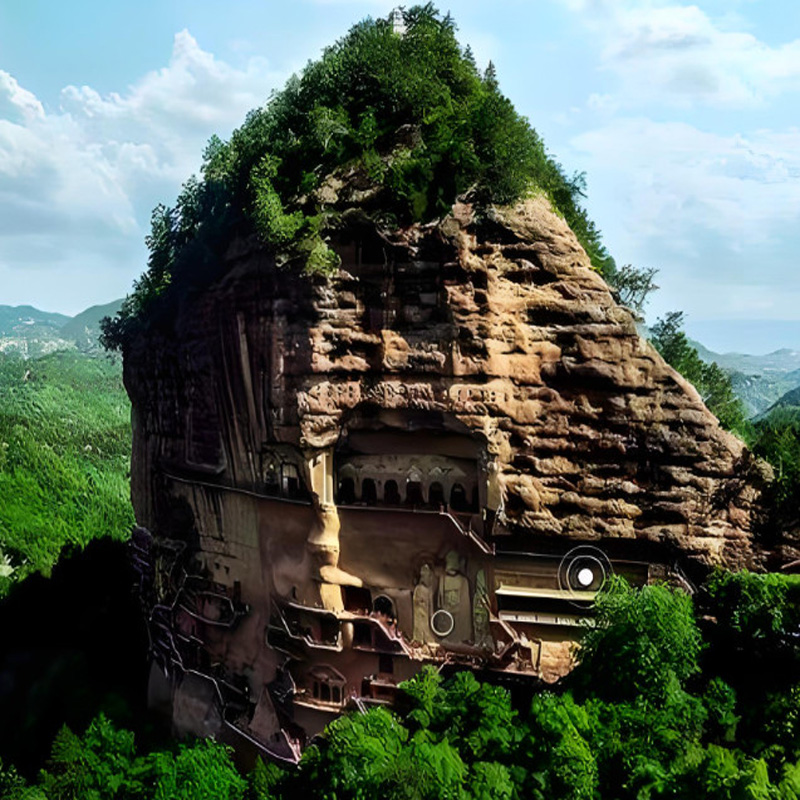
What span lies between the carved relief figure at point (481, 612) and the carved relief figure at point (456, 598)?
118 mm

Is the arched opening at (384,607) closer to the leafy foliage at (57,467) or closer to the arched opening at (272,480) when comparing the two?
the arched opening at (272,480)

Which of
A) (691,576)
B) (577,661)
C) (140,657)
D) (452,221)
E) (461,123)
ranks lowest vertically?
(140,657)

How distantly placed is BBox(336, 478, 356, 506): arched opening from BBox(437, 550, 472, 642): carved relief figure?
1.83 metres

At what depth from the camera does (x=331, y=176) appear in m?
14.0

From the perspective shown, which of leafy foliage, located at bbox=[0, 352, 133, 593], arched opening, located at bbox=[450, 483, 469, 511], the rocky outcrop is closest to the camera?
the rocky outcrop

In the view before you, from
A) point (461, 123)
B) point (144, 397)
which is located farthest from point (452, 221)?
point (144, 397)

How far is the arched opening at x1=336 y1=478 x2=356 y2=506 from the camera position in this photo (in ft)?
44.9

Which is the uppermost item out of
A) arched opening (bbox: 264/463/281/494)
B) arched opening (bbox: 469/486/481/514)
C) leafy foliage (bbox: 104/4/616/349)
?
leafy foliage (bbox: 104/4/616/349)

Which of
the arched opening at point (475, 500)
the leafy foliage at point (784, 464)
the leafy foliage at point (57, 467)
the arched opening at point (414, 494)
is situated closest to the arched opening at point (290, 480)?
the arched opening at point (414, 494)

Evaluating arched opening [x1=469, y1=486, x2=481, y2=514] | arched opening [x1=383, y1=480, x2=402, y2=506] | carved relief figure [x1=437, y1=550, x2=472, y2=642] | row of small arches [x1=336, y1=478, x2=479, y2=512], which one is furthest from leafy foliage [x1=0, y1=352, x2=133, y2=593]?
arched opening [x1=469, y1=486, x2=481, y2=514]

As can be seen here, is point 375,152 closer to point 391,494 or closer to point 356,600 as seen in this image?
point 391,494

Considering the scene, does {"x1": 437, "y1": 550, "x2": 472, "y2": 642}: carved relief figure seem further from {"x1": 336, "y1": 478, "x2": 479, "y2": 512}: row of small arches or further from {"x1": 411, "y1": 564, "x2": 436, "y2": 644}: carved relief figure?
{"x1": 336, "y1": 478, "x2": 479, "y2": 512}: row of small arches

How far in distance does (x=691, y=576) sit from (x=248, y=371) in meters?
7.71

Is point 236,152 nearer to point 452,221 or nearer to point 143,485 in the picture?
point 452,221
